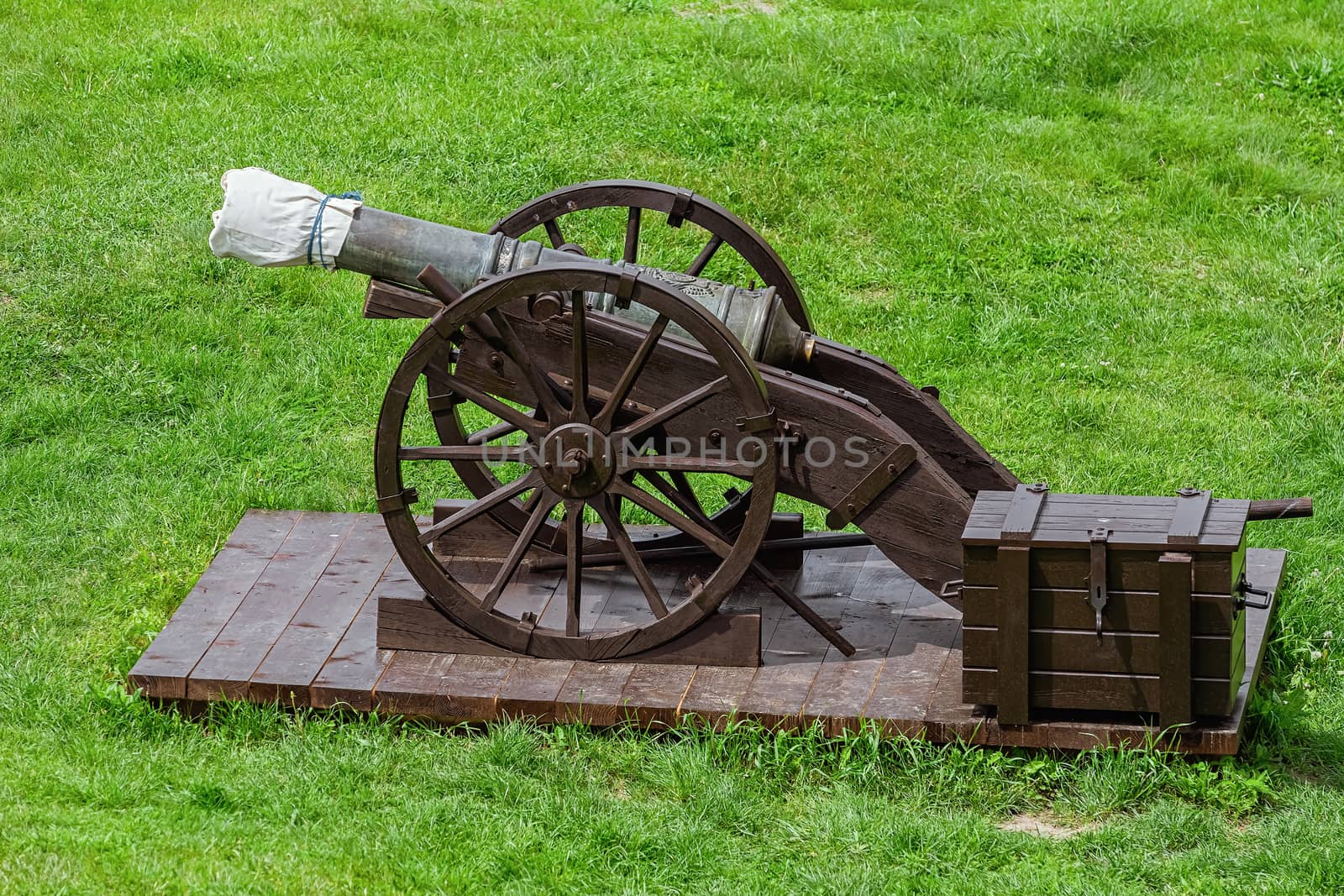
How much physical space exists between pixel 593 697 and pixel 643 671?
211mm

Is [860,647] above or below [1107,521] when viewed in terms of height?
below

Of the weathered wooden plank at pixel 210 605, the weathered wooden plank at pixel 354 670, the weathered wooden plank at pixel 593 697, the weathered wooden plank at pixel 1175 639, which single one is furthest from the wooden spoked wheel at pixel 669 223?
the weathered wooden plank at pixel 1175 639

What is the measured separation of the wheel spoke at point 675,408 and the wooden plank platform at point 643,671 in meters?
0.76

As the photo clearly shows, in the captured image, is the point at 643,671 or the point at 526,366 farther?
the point at 643,671

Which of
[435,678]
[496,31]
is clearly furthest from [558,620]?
[496,31]

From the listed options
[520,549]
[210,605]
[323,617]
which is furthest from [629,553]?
[210,605]

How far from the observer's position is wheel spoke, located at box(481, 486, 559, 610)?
5.61 meters

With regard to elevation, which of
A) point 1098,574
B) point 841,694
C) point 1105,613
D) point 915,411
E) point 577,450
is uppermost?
point 915,411

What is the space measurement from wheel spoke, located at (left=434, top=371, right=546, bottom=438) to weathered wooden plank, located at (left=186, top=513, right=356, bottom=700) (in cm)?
106

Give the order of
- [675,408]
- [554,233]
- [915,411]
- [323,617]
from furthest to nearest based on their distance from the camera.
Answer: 1. [554,233]
2. [323,617]
3. [915,411]
4. [675,408]

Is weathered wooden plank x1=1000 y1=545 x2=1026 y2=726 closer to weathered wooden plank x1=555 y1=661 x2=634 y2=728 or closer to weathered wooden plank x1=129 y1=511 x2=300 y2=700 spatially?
weathered wooden plank x1=555 y1=661 x2=634 y2=728

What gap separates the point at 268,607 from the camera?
6160mm

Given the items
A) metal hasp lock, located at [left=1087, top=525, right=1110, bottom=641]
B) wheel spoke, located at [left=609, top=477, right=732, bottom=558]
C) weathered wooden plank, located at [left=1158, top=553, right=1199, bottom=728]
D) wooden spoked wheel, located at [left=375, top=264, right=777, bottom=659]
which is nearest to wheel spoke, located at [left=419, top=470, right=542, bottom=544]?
wooden spoked wheel, located at [left=375, top=264, right=777, bottom=659]

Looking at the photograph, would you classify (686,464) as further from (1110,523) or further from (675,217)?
(1110,523)
